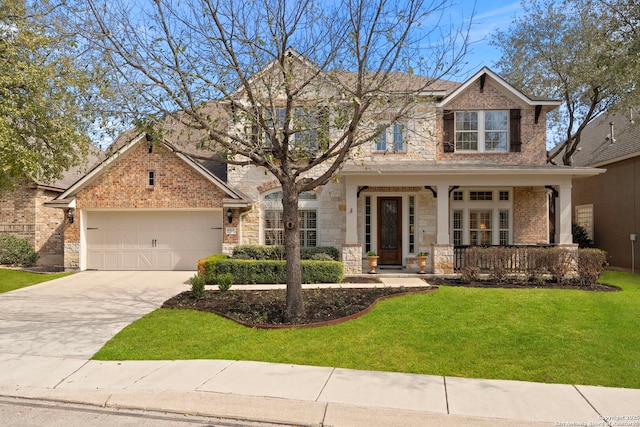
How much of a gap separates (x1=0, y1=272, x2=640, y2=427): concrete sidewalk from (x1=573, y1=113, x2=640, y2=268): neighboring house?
552 inches

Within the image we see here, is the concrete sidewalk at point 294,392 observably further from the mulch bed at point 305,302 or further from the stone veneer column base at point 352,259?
the stone veneer column base at point 352,259

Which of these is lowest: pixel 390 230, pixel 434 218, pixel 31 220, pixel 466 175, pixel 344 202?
pixel 390 230

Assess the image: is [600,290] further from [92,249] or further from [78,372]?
[92,249]

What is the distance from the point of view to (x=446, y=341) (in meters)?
7.18

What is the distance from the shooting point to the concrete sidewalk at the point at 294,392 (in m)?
4.71

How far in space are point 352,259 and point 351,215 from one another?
1428mm

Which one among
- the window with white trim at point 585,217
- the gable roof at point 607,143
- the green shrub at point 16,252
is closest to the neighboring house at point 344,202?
the green shrub at point 16,252

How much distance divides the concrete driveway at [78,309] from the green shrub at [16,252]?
393 centimetres

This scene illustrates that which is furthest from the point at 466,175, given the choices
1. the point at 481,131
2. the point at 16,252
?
the point at 16,252

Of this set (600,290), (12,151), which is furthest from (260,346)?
(600,290)

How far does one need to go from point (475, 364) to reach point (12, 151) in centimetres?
1117

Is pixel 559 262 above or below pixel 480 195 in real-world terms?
below

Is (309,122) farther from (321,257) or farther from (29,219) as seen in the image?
(29,219)

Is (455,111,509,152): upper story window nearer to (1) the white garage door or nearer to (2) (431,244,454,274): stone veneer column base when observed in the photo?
(2) (431,244,454,274): stone veneer column base
